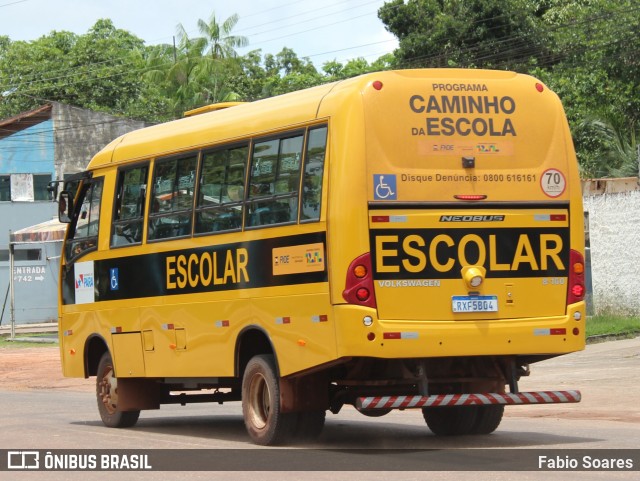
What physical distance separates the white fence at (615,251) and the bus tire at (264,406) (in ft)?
Result: 57.0

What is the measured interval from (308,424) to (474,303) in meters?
1.99

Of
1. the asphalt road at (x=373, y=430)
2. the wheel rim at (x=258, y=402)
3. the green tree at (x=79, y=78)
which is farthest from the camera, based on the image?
the green tree at (x=79, y=78)

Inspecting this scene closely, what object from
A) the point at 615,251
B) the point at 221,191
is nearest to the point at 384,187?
the point at 221,191

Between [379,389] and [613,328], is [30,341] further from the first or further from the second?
[379,389]

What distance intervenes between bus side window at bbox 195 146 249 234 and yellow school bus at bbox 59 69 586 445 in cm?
2

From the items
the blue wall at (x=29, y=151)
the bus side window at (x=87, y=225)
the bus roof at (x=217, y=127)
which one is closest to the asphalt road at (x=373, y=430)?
the bus side window at (x=87, y=225)

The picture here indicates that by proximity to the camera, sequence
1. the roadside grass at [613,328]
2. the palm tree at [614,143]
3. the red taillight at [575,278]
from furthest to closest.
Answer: the palm tree at [614,143] < the roadside grass at [613,328] < the red taillight at [575,278]

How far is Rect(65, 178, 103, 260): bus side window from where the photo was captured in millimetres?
15773

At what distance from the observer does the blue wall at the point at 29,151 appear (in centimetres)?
5325

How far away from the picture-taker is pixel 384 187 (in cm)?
1152

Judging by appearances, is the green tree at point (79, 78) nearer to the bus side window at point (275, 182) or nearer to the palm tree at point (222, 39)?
the palm tree at point (222, 39)

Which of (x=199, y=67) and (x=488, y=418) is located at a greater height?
(x=199, y=67)

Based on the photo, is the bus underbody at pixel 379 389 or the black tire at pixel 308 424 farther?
the black tire at pixel 308 424

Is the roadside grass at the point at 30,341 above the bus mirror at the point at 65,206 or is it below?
below
